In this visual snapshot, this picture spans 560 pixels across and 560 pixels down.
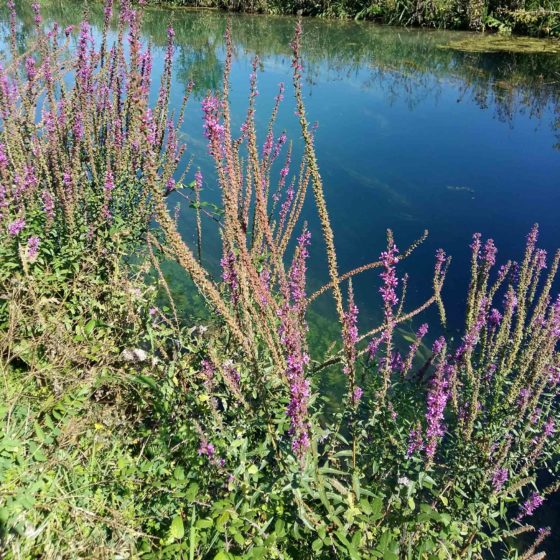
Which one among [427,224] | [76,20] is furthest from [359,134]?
[76,20]

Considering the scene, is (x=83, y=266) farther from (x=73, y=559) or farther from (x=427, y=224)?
(x=427, y=224)

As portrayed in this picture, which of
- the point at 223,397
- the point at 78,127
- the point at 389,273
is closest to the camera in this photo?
the point at 389,273

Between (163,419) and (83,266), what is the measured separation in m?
1.08

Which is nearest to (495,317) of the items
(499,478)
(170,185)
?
(499,478)

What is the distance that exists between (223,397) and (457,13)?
1772 cm

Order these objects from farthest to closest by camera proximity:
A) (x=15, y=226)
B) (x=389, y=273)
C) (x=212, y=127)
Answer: (x=15, y=226), (x=389, y=273), (x=212, y=127)

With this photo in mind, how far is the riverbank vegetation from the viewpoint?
171 centimetres

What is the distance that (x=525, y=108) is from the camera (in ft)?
29.4

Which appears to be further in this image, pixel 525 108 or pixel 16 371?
pixel 525 108

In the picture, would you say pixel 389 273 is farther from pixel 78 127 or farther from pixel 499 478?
→ pixel 78 127

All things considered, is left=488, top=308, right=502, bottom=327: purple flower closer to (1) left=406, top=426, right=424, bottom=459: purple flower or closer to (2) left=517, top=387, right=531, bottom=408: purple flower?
(2) left=517, top=387, right=531, bottom=408: purple flower

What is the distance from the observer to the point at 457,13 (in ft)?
52.8

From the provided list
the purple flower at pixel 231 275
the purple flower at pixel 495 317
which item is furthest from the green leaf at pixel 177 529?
the purple flower at pixel 495 317

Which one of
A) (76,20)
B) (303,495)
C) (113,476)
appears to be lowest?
(113,476)
